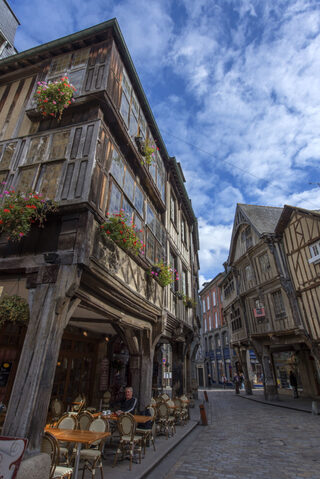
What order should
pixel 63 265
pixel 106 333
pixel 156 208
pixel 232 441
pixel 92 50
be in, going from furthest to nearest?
pixel 106 333, pixel 156 208, pixel 92 50, pixel 232 441, pixel 63 265

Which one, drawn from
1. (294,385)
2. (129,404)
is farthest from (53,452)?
(294,385)

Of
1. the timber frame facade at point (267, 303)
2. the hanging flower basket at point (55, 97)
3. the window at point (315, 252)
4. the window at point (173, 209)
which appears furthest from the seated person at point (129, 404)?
the window at point (315, 252)

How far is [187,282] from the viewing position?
13.9 meters

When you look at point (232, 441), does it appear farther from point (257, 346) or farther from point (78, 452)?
point (257, 346)

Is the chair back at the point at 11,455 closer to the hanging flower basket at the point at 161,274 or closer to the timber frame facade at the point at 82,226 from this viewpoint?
the timber frame facade at the point at 82,226

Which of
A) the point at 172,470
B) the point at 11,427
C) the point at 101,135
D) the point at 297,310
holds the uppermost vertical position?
the point at 101,135

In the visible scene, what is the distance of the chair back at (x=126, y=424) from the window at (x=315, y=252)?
1206 cm

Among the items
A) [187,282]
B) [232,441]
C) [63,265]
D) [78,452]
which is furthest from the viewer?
[187,282]

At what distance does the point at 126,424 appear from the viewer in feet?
18.3

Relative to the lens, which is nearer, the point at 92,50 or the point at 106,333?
the point at 92,50

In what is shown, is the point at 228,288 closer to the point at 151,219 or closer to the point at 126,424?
the point at 151,219

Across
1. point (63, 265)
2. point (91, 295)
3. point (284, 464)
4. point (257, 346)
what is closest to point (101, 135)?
point (63, 265)

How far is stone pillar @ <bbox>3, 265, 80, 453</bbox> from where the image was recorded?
3.78 metres

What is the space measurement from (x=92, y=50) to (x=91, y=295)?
7316mm
